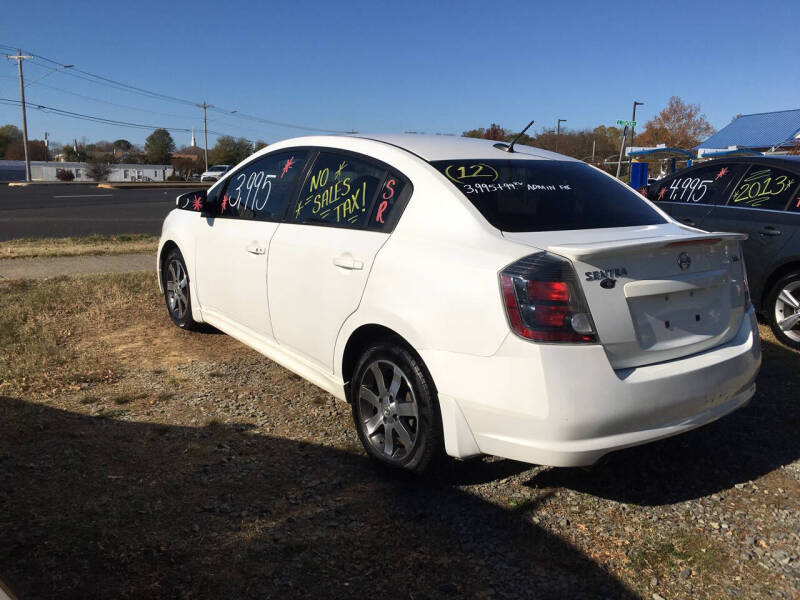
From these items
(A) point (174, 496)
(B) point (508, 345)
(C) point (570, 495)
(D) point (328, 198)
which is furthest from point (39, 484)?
(C) point (570, 495)

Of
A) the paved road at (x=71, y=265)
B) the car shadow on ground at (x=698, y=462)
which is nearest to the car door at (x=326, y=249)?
the car shadow on ground at (x=698, y=462)

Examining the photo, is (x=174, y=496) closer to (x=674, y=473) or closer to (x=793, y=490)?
(x=674, y=473)

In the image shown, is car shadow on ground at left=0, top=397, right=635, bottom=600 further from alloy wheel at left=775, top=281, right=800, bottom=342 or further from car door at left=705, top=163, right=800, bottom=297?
car door at left=705, top=163, right=800, bottom=297

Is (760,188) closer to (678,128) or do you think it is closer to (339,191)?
(339,191)

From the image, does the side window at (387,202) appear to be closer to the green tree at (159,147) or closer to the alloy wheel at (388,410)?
the alloy wheel at (388,410)

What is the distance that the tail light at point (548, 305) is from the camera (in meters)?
2.76

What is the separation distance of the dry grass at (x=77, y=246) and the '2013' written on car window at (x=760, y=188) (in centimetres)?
855

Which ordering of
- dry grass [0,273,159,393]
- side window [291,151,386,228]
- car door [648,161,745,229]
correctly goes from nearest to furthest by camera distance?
side window [291,151,386,228] → dry grass [0,273,159,393] → car door [648,161,745,229]

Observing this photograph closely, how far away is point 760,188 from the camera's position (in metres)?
6.48

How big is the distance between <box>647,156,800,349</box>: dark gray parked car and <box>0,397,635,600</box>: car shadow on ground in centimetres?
389

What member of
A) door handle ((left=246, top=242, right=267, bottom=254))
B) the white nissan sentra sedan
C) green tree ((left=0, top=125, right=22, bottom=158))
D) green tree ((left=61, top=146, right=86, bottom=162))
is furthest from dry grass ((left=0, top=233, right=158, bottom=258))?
green tree ((left=0, top=125, right=22, bottom=158))

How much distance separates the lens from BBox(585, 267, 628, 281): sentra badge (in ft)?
9.23

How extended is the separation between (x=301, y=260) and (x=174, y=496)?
144 centimetres

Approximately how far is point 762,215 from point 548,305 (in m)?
4.54
